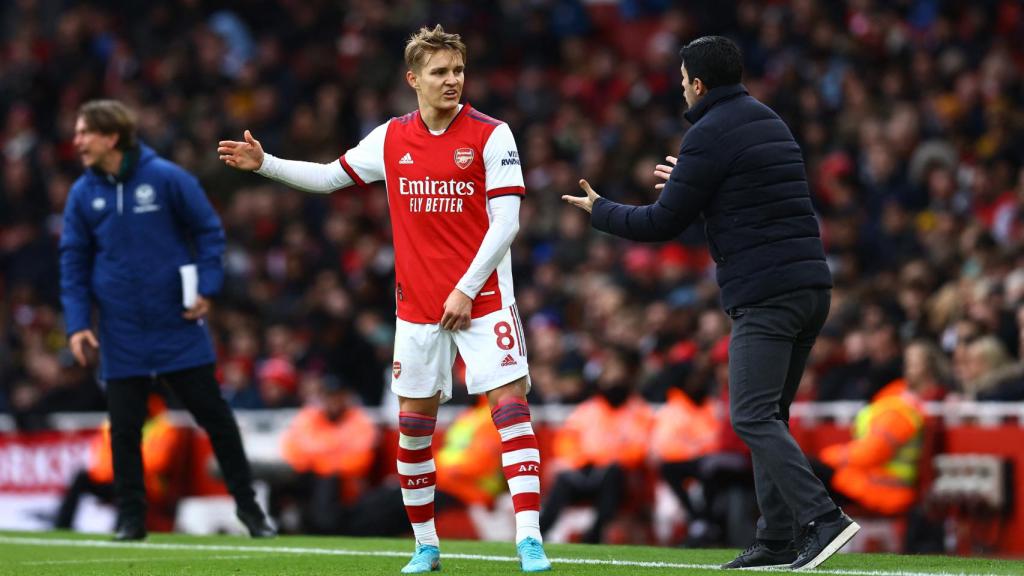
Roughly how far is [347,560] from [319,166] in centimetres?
191

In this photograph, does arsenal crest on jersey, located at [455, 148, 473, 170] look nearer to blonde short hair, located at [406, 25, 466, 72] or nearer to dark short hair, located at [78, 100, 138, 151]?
blonde short hair, located at [406, 25, 466, 72]

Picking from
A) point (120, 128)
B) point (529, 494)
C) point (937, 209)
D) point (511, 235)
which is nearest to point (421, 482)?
point (529, 494)

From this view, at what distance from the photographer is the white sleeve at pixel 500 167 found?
6.95 m

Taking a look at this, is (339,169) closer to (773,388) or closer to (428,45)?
(428,45)

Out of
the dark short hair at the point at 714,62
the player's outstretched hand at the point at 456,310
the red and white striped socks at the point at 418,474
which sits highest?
the dark short hair at the point at 714,62

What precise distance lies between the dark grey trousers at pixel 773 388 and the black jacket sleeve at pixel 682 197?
1.47ft

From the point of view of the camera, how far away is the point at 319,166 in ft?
24.0

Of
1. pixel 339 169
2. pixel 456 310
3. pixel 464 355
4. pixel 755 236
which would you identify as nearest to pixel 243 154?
pixel 339 169

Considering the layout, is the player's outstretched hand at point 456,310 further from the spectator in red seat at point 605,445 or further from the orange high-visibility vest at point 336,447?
the orange high-visibility vest at point 336,447

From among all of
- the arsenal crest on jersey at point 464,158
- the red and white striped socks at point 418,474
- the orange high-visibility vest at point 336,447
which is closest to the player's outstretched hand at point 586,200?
A: the arsenal crest on jersey at point 464,158

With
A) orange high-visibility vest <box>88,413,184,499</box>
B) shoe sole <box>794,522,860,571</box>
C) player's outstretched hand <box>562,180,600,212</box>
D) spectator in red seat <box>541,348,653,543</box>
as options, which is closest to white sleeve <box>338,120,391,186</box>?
player's outstretched hand <box>562,180,600,212</box>

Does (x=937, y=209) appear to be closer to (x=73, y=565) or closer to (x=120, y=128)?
(x=120, y=128)

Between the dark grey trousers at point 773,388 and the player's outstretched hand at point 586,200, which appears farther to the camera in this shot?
the player's outstretched hand at point 586,200

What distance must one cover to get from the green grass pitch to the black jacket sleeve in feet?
4.57
